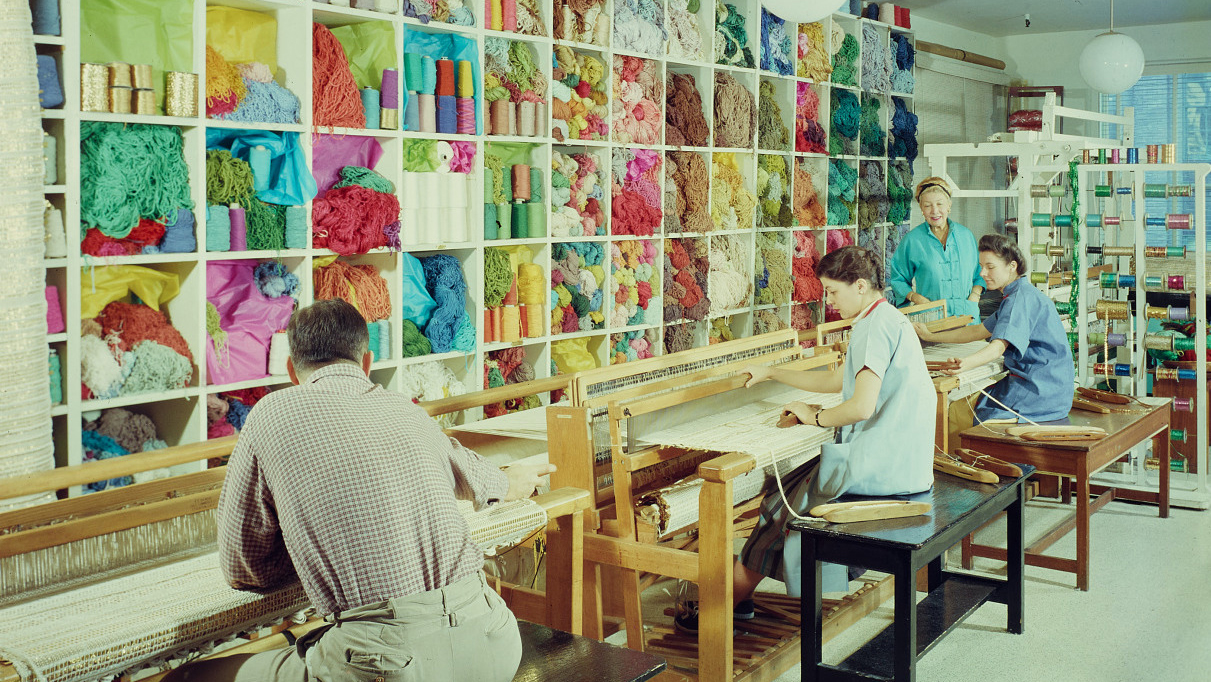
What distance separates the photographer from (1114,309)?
16.5ft

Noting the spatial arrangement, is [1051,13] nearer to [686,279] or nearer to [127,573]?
[686,279]

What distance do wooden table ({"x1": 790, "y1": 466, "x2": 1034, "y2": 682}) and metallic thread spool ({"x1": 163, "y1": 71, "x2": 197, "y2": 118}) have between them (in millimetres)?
2282

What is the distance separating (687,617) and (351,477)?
1.83 m

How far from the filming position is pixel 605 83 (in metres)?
5.18

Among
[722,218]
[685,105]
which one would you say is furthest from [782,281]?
[685,105]

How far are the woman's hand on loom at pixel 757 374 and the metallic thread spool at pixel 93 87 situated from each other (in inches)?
83.8

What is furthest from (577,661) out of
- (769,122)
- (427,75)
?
(769,122)

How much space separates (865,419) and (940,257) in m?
3.07

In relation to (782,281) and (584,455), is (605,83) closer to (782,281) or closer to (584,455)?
(782,281)

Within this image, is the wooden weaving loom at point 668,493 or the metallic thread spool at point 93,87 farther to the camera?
the metallic thread spool at point 93,87

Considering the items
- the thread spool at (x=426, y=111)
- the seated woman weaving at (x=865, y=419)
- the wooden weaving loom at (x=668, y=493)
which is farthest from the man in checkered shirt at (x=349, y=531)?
the thread spool at (x=426, y=111)

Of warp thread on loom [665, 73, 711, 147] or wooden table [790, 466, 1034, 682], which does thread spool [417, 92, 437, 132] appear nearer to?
warp thread on loom [665, 73, 711, 147]

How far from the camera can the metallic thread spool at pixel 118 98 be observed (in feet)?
10.9

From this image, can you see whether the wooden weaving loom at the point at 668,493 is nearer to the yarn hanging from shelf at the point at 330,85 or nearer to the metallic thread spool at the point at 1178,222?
the yarn hanging from shelf at the point at 330,85
